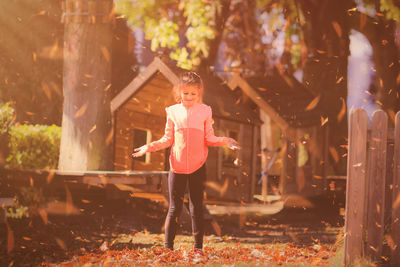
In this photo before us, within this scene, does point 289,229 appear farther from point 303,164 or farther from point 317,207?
point 303,164

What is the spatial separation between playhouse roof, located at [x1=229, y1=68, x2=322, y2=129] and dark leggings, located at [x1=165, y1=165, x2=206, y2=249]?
9.77 m

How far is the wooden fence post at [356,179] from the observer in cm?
602

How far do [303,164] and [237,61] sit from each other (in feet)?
24.5

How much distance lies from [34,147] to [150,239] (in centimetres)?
495

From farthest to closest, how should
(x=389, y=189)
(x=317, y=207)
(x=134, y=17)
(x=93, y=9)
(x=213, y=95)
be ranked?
1. (x=134, y=17)
2. (x=317, y=207)
3. (x=213, y=95)
4. (x=93, y=9)
5. (x=389, y=189)

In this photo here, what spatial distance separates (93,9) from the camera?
1026cm

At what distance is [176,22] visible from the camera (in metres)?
22.0

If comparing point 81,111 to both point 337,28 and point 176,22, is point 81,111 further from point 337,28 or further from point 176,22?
point 176,22

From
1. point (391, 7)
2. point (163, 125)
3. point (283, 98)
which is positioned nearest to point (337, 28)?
point (391, 7)

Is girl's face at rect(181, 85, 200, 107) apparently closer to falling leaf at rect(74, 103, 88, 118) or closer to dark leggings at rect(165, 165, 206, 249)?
dark leggings at rect(165, 165, 206, 249)

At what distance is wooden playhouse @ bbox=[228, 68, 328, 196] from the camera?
52.0 ft

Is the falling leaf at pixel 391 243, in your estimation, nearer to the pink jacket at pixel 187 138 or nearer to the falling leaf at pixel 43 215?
the pink jacket at pixel 187 138

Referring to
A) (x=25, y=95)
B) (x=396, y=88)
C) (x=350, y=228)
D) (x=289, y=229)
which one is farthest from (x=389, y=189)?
(x=25, y=95)

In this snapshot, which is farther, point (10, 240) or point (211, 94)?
point (211, 94)
